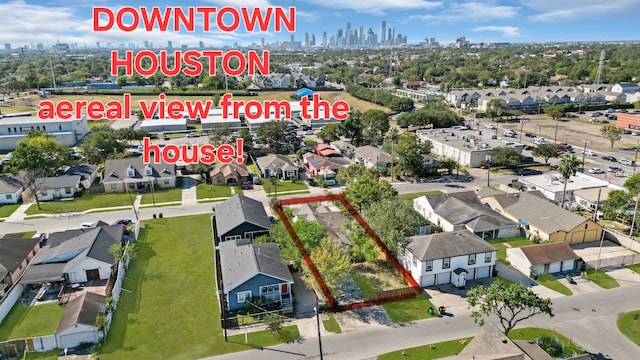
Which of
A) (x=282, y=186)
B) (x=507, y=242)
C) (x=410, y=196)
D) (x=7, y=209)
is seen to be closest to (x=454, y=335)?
(x=507, y=242)

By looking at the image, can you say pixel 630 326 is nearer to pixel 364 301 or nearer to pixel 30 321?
pixel 364 301

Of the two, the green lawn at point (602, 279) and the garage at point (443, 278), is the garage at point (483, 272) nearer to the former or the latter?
the garage at point (443, 278)

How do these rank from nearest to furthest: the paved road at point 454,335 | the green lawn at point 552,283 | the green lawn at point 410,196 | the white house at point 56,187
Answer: the paved road at point 454,335, the green lawn at point 552,283, the green lawn at point 410,196, the white house at point 56,187

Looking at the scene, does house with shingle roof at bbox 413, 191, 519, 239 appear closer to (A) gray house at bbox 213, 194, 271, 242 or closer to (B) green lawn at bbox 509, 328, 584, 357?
(B) green lawn at bbox 509, 328, 584, 357

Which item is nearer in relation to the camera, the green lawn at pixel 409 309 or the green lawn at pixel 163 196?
the green lawn at pixel 409 309

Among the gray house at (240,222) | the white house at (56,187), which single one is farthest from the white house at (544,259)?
the white house at (56,187)

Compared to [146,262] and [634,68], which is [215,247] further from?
[634,68]
